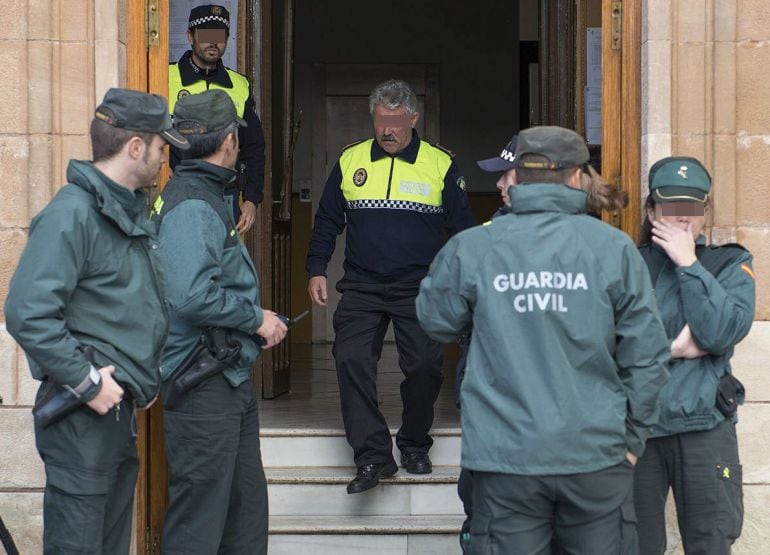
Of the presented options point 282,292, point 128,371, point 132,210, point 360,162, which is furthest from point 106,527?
point 282,292

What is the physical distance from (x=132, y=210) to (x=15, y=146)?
1.40m

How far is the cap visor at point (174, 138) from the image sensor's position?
150 inches

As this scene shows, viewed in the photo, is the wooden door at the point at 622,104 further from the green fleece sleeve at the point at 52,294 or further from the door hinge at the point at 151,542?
the green fleece sleeve at the point at 52,294

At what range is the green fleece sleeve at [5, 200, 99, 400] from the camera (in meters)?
3.39

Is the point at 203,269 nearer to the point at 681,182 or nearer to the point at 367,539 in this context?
the point at 681,182

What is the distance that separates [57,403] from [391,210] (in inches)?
96.1

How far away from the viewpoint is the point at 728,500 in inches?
154

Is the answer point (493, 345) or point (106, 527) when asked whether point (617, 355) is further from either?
point (106, 527)

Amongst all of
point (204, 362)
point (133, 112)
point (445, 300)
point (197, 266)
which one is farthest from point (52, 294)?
point (445, 300)

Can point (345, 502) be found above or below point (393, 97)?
below

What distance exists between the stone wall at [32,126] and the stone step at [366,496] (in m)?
1.11

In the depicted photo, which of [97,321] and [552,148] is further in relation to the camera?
[97,321]

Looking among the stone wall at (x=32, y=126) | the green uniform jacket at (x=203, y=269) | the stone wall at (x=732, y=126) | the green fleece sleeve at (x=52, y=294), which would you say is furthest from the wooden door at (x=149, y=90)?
the stone wall at (x=732, y=126)

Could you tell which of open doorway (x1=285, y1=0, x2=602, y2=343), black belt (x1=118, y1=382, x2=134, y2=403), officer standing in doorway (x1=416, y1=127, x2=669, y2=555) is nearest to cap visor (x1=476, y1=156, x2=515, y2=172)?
officer standing in doorway (x1=416, y1=127, x2=669, y2=555)
